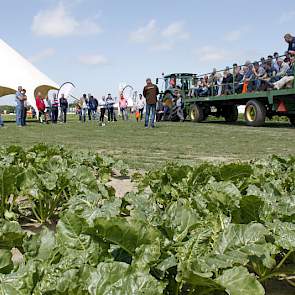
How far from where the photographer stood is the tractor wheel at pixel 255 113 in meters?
17.3

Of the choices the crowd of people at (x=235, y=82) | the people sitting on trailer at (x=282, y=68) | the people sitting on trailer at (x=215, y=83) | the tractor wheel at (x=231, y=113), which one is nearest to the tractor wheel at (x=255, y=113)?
the crowd of people at (x=235, y=82)

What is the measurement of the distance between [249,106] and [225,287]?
16.8 meters

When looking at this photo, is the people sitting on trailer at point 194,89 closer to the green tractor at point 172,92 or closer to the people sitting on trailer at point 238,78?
the green tractor at point 172,92

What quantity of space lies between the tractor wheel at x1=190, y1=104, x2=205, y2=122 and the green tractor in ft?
3.18

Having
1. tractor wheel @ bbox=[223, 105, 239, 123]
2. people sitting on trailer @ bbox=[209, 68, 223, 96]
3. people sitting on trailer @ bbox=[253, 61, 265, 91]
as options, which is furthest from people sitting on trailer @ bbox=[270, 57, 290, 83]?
tractor wheel @ bbox=[223, 105, 239, 123]

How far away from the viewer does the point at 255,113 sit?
17641 millimetres

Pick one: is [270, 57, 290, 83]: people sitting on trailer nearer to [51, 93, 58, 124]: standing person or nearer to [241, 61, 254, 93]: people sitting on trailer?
[241, 61, 254, 93]: people sitting on trailer

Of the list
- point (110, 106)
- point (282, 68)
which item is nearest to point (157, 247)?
point (282, 68)

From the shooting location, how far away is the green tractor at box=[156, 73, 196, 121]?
24344mm

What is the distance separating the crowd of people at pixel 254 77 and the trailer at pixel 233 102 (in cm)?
22

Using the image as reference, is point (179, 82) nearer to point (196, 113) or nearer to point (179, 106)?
point (179, 106)

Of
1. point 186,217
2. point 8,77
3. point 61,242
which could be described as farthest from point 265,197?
point 8,77

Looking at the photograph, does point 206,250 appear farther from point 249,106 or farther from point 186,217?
point 249,106

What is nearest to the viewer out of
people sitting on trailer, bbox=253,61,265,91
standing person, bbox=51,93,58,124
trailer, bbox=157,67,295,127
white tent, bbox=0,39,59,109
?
trailer, bbox=157,67,295,127
